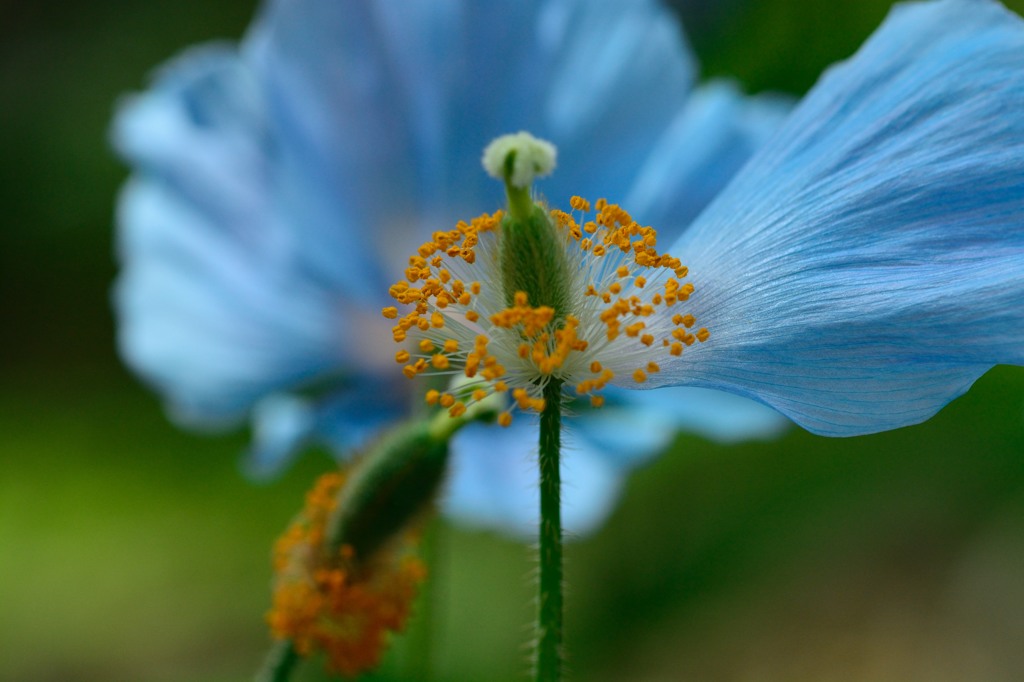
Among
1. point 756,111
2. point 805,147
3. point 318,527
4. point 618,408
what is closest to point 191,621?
point 618,408

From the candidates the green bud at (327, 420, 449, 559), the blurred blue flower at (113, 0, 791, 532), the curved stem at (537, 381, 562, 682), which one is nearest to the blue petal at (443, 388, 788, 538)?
the blurred blue flower at (113, 0, 791, 532)

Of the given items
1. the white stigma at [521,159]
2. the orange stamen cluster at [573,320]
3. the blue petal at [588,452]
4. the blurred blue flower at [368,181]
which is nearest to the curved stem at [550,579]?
the orange stamen cluster at [573,320]

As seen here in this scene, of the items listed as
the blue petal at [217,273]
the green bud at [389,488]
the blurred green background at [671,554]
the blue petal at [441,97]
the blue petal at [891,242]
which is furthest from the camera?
the blurred green background at [671,554]

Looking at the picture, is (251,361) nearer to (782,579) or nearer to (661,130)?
(661,130)

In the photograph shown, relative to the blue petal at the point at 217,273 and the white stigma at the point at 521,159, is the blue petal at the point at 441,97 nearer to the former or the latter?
the blue petal at the point at 217,273

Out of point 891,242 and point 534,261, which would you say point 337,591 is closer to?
point 534,261

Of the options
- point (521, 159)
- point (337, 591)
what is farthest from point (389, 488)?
point (521, 159)

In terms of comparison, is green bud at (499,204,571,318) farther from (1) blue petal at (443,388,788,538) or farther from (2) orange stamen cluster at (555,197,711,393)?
(1) blue petal at (443,388,788,538)
